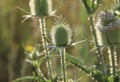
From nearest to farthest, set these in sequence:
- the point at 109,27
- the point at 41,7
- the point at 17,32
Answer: the point at 109,27, the point at 41,7, the point at 17,32

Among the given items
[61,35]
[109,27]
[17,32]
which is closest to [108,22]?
[109,27]

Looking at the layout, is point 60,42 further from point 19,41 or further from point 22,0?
point 22,0

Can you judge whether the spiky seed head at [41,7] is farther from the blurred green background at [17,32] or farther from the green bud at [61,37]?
the blurred green background at [17,32]

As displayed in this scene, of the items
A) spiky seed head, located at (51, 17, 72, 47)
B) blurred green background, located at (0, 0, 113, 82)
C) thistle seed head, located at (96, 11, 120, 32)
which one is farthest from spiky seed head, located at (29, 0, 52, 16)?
blurred green background, located at (0, 0, 113, 82)

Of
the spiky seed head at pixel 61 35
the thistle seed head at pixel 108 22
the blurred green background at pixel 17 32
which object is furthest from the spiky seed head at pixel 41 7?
the blurred green background at pixel 17 32

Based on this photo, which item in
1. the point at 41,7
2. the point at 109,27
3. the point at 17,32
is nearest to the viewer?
the point at 109,27

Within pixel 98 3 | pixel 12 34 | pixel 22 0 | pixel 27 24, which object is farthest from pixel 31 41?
pixel 98 3

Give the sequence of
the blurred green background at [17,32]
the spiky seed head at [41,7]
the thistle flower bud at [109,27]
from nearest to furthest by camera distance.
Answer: the thistle flower bud at [109,27], the spiky seed head at [41,7], the blurred green background at [17,32]

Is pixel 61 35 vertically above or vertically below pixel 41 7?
below

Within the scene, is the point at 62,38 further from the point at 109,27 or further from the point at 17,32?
the point at 17,32
